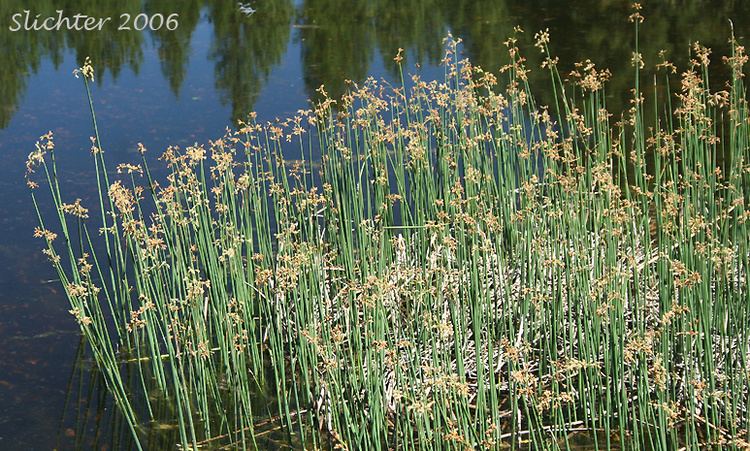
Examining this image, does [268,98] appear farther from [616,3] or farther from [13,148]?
[616,3]

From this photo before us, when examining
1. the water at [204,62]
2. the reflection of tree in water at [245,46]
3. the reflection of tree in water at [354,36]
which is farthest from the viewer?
the reflection of tree in water at [354,36]

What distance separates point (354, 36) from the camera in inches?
347

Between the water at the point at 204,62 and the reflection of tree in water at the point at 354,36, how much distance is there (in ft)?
0.06

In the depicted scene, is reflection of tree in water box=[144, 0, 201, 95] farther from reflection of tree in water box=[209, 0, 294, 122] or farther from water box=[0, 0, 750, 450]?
reflection of tree in water box=[209, 0, 294, 122]

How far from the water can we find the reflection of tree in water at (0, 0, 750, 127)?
0.02 metres

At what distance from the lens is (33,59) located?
341 inches

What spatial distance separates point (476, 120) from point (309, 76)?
354 centimetres

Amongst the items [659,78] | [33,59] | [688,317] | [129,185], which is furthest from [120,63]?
[688,317]

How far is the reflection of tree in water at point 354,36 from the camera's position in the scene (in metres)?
7.75

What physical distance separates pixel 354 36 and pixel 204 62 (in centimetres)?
130

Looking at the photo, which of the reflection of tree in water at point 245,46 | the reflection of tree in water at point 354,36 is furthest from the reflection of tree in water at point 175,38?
the reflection of tree in water at point 245,46

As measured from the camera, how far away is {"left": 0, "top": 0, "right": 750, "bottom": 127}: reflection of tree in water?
775cm

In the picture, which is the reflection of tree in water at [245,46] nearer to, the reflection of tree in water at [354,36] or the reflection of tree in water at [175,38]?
the reflection of tree in water at [354,36]

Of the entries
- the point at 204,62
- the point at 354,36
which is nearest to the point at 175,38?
the point at 204,62
